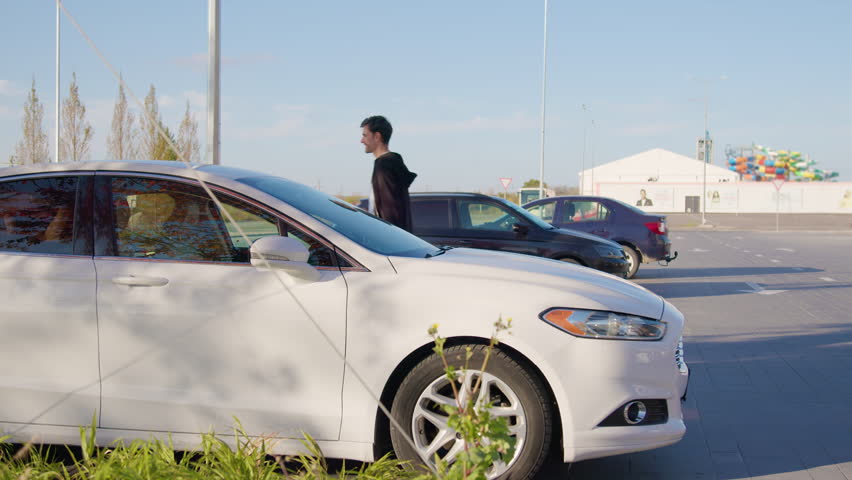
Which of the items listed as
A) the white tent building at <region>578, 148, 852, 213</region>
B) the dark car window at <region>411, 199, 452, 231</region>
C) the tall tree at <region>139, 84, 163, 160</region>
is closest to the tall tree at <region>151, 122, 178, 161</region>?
the tall tree at <region>139, 84, 163, 160</region>

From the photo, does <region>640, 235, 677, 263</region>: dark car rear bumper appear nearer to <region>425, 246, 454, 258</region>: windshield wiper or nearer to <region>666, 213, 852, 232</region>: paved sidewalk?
<region>425, 246, 454, 258</region>: windshield wiper

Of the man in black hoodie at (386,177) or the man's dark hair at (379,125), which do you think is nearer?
the man in black hoodie at (386,177)

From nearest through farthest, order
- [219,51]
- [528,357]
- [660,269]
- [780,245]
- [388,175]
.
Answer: [528,357]
[388,175]
[219,51]
[660,269]
[780,245]

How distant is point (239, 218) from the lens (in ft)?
13.1

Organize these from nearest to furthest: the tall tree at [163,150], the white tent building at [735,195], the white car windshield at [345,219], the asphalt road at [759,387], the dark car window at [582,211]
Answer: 1. the white car windshield at [345,219]
2. the asphalt road at [759,387]
3. the dark car window at [582,211]
4. the tall tree at [163,150]
5. the white tent building at [735,195]

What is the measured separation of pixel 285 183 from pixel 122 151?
2593 centimetres

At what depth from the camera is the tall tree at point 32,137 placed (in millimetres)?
30406

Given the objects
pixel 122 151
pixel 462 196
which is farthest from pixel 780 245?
pixel 122 151

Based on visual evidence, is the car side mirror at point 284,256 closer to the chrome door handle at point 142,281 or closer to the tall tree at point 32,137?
the chrome door handle at point 142,281

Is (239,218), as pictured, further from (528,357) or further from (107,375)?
(528,357)

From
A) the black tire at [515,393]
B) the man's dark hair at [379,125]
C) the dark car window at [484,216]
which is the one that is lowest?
the black tire at [515,393]

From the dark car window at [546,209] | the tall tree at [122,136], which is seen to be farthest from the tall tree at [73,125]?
the dark car window at [546,209]

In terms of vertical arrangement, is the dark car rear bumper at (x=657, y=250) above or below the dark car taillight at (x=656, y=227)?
below

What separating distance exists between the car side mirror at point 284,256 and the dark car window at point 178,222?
0.22 m
